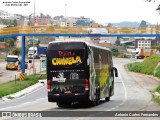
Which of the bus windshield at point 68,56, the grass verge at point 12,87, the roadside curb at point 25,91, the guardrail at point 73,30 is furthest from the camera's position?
the guardrail at point 73,30

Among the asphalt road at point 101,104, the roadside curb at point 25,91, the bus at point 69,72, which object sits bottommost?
the roadside curb at point 25,91

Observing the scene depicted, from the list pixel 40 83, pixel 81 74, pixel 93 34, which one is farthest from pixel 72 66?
pixel 93 34

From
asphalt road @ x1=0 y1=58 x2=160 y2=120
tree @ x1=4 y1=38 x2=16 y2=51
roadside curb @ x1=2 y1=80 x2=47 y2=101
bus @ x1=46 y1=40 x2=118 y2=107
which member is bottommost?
tree @ x1=4 y1=38 x2=16 y2=51

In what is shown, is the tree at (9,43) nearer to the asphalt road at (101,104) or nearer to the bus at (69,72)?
the asphalt road at (101,104)

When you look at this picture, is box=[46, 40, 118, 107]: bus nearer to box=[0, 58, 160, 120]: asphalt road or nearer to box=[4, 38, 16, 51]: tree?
box=[0, 58, 160, 120]: asphalt road

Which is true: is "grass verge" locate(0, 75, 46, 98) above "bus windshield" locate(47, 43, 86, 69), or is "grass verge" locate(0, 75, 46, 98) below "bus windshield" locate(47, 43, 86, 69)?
below

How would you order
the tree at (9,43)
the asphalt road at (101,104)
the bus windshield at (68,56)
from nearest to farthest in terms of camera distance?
1. the bus windshield at (68,56)
2. the asphalt road at (101,104)
3. the tree at (9,43)

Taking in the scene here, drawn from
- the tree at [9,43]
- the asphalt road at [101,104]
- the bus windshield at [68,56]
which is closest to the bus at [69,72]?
the bus windshield at [68,56]

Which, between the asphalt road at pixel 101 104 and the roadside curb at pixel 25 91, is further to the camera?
the roadside curb at pixel 25 91

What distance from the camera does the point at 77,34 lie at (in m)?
70.4

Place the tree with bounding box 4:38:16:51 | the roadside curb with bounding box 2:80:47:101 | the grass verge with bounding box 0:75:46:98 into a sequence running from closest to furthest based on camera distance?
the roadside curb with bounding box 2:80:47:101, the grass verge with bounding box 0:75:46:98, the tree with bounding box 4:38:16:51

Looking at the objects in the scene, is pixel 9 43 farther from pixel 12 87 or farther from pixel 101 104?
pixel 101 104

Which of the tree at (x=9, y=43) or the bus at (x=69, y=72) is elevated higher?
the bus at (x=69, y=72)

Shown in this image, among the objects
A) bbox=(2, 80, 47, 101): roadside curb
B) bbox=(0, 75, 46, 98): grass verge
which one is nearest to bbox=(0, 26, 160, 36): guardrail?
bbox=(0, 75, 46, 98): grass verge
